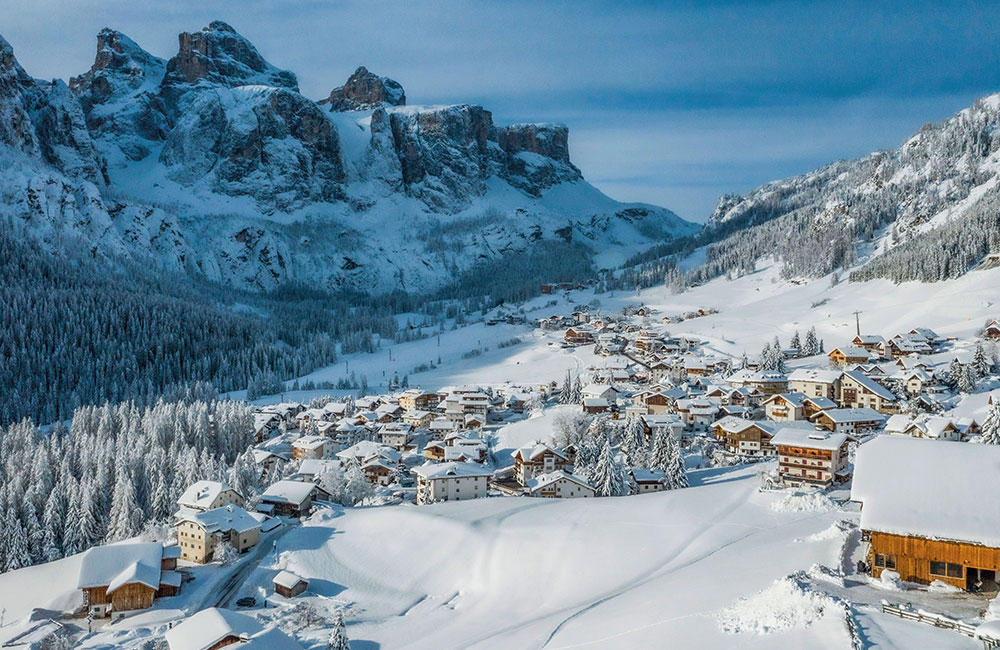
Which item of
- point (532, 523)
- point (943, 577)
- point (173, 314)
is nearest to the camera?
point (943, 577)

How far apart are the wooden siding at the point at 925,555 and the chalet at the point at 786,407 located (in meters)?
48.8

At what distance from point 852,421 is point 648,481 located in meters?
22.4

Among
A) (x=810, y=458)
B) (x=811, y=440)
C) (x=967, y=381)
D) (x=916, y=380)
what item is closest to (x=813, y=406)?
(x=916, y=380)

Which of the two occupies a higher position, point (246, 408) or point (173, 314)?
point (173, 314)

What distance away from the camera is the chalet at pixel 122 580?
42.3 metres

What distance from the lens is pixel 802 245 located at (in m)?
187

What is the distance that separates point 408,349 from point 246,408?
7683 cm

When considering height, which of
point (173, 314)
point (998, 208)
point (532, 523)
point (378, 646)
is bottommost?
point (378, 646)

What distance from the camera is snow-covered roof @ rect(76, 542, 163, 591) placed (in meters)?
42.4

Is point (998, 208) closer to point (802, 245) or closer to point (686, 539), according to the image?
point (802, 245)

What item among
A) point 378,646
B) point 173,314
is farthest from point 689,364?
point 173,314

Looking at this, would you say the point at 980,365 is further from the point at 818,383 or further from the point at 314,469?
the point at 314,469

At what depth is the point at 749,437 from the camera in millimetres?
65938

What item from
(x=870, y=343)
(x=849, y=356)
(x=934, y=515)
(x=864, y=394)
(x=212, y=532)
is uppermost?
(x=870, y=343)
